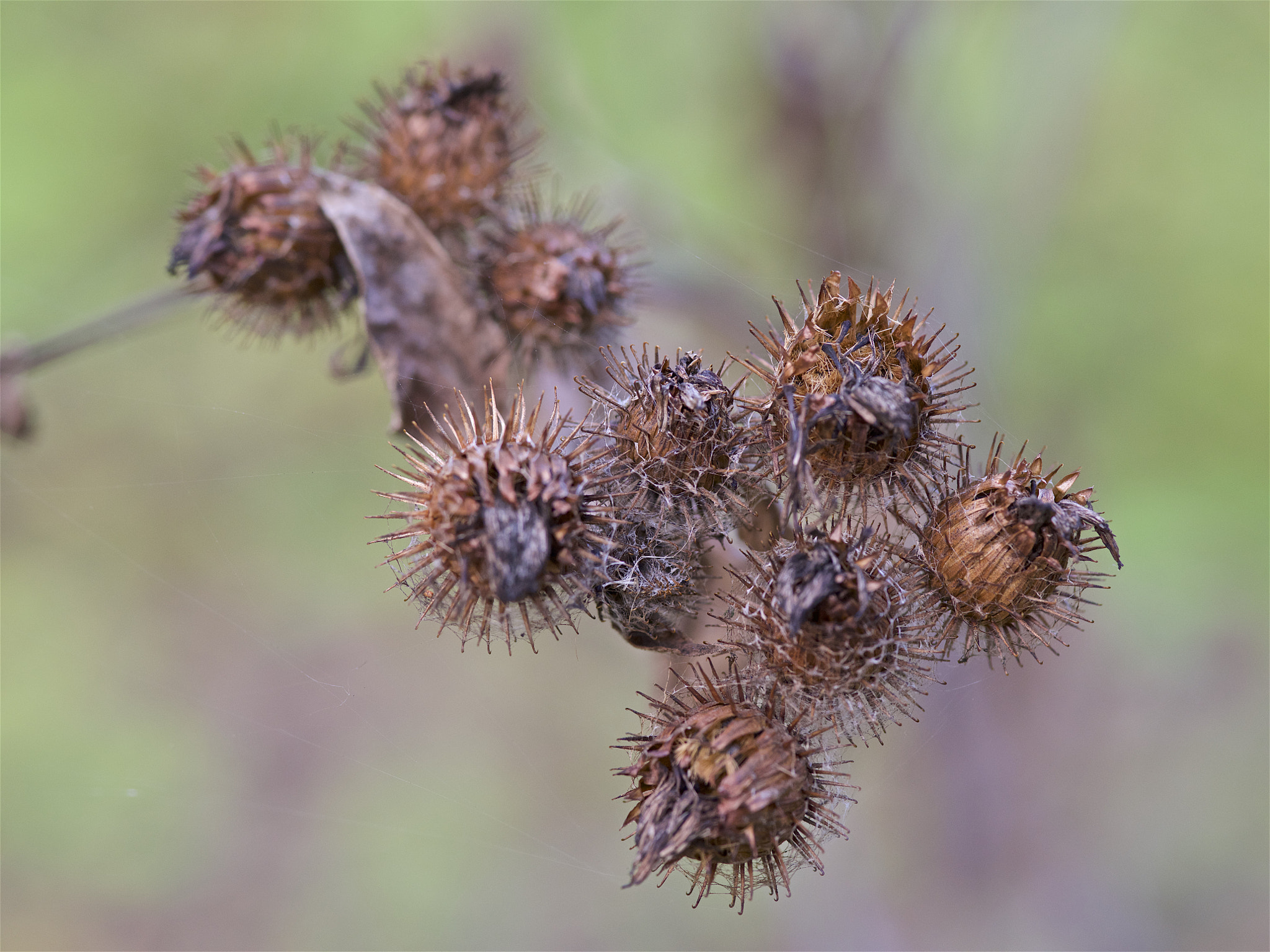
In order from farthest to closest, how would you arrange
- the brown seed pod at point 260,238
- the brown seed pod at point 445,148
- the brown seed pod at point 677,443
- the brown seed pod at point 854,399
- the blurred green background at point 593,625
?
the blurred green background at point 593,625, the brown seed pod at point 445,148, the brown seed pod at point 260,238, the brown seed pod at point 677,443, the brown seed pod at point 854,399

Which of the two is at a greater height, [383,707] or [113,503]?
[113,503]

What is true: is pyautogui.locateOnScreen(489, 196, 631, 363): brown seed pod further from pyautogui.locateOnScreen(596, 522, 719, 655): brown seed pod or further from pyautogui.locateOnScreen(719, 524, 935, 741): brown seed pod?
pyautogui.locateOnScreen(719, 524, 935, 741): brown seed pod

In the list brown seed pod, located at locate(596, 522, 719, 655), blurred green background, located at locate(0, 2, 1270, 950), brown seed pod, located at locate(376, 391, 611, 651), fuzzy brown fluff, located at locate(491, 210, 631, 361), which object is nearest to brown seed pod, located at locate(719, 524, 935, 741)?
brown seed pod, located at locate(596, 522, 719, 655)

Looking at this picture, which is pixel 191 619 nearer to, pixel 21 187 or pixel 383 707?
pixel 383 707

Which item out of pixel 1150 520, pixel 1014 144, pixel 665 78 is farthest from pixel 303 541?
pixel 1150 520

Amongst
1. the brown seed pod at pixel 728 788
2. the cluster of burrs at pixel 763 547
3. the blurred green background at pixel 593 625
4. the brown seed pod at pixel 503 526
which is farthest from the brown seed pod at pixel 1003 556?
the blurred green background at pixel 593 625

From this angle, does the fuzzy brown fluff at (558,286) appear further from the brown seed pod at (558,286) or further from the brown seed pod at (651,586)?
the brown seed pod at (651,586)
